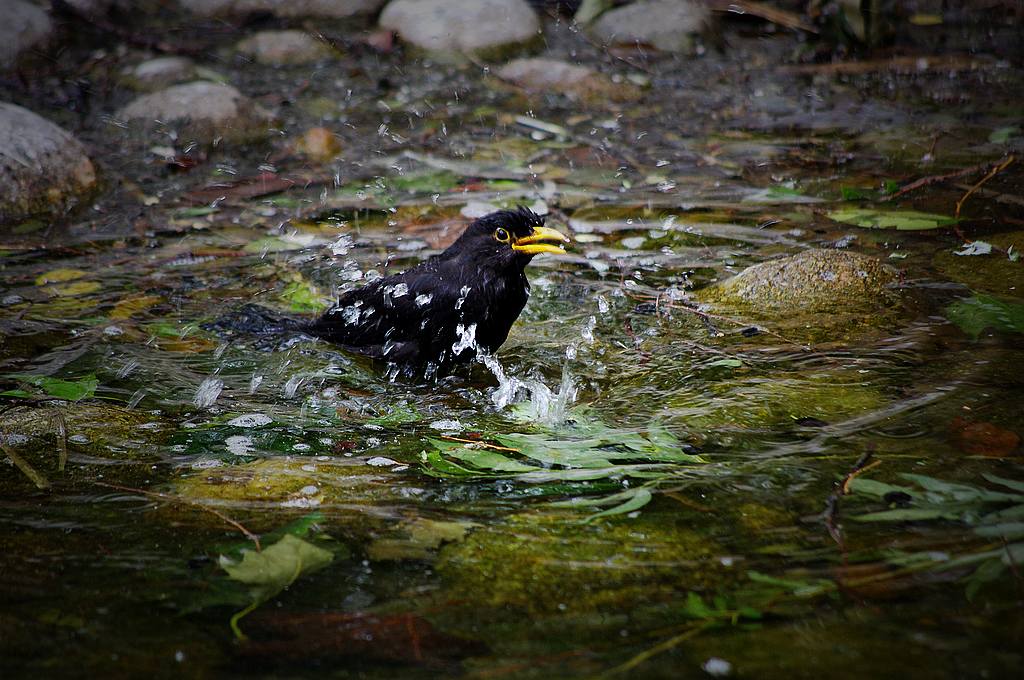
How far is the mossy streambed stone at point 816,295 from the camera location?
432 centimetres

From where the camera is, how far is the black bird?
4.36 meters

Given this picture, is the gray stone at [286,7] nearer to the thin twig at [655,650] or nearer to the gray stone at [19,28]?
the gray stone at [19,28]

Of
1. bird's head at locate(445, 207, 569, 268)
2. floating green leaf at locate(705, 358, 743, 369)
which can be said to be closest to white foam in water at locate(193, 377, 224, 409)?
bird's head at locate(445, 207, 569, 268)

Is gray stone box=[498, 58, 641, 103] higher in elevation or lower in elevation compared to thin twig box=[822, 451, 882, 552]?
higher

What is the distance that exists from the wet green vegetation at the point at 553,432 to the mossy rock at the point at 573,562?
0.5 inches

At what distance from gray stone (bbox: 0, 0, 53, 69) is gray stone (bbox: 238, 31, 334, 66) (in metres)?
1.85

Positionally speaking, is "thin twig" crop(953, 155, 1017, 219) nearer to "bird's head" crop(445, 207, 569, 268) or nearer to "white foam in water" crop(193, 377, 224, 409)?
"bird's head" crop(445, 207, 569, 268)

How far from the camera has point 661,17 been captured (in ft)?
32.7

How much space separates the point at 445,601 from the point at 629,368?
1.91 metres

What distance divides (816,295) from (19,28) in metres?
8.09

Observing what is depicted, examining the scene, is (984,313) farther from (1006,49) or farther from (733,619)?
(1006,49)

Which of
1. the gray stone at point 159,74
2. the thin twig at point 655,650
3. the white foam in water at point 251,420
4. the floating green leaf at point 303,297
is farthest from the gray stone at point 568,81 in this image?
the thin twig at point 655,650

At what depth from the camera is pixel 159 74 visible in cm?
884

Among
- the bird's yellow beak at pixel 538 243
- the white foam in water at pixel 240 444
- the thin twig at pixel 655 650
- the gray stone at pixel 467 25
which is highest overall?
the gray stone at pixel 467 25
